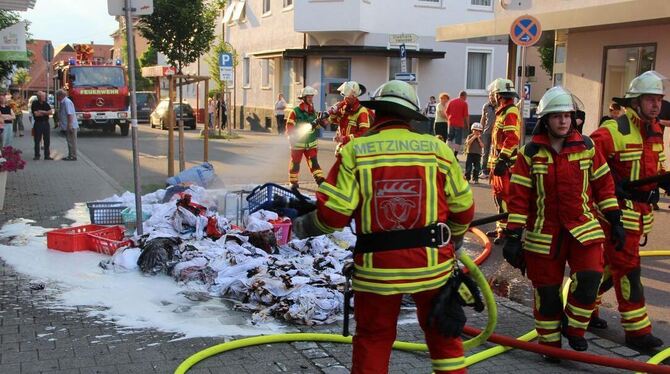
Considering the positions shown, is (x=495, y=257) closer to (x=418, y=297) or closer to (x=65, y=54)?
(x=418, y=297)

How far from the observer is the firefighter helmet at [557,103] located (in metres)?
4.47

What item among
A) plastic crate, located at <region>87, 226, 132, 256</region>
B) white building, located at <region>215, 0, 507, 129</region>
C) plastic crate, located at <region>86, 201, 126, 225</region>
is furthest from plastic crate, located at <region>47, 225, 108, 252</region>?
white building, located at <region>215, 0, 507, 129</region>

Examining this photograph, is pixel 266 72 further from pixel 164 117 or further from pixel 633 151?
pixel 633 151

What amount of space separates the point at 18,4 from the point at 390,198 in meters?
9.98

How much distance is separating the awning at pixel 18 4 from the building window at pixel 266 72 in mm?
21909

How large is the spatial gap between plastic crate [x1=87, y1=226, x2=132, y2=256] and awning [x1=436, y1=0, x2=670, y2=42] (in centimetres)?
962

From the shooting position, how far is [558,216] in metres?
4.50

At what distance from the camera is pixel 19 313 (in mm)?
5422

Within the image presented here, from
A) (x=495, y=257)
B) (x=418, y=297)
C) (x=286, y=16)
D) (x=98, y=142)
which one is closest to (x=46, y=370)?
(x=418, y=297)

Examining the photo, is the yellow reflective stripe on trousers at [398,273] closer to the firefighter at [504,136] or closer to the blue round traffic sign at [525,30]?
the firefighter at [504,136]

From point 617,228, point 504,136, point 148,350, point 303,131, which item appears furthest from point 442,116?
point 148,350

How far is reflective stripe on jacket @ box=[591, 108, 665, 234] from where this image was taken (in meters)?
5.15

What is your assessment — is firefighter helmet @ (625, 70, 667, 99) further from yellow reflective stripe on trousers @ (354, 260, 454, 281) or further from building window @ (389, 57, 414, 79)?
building window @ (389, 57, 414, 79)

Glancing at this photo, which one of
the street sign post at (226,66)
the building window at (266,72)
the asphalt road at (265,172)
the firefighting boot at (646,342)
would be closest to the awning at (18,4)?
the asphalt road at (265,172)
